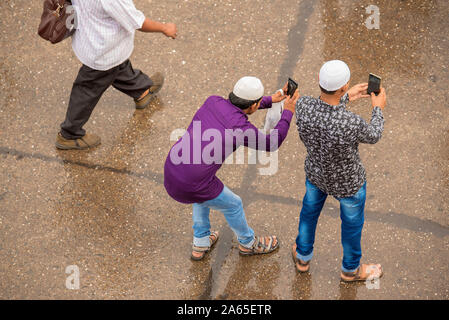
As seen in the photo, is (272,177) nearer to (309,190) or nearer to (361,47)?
(309,190)

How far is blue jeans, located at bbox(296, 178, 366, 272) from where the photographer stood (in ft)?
12.0

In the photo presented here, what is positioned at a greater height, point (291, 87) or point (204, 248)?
point (291, 87)

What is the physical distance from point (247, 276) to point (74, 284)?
1.26 m

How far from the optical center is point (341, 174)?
3.45 metres

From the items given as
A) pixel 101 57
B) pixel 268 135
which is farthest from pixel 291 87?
pixel 101 57

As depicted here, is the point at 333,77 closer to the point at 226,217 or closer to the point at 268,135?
the point at 268,135

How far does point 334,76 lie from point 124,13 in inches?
67.2

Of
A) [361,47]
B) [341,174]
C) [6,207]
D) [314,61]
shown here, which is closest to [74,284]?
[6,207]

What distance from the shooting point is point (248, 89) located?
3.47 m

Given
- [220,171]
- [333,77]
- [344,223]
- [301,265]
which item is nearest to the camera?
[333,77]

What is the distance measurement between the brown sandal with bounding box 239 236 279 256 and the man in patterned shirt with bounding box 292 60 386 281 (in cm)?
33

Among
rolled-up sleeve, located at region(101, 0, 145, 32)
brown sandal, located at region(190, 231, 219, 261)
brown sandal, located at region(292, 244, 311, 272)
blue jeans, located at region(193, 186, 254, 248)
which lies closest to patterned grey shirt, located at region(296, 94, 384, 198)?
blue jeans, located at region(193, 186, 254, 248)

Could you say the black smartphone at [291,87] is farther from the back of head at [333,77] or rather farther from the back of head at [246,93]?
the back of head at [333,77]

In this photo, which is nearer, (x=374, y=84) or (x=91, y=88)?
(x=374, y=84)
